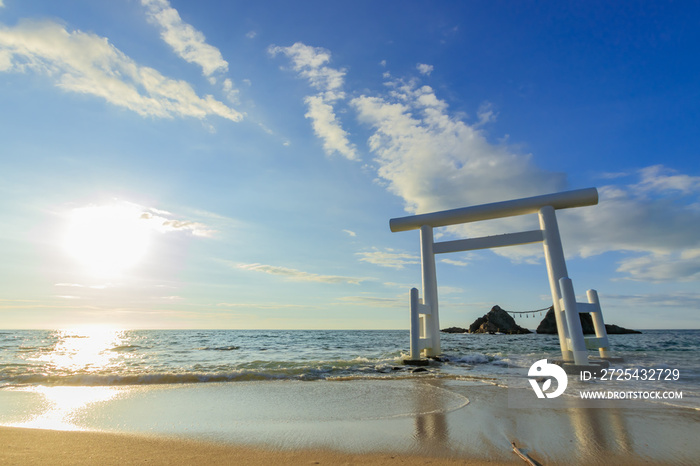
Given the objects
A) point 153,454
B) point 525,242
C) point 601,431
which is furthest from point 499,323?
point 153,454

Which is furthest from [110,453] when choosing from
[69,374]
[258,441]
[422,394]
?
[69,374]

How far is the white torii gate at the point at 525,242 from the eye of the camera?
6578mm

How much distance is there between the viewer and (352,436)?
2.75 m

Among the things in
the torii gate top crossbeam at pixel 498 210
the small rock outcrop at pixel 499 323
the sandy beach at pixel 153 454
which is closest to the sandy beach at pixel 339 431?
the sandy beach at pixel 153 454

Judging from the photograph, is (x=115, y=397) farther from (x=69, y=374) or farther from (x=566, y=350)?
(x=566, y=350)

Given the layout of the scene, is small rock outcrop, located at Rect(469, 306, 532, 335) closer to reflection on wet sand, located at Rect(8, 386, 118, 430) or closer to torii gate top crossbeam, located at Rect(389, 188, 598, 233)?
torii gate top crossbeam, located at Rect(389, 188, 598, 233)

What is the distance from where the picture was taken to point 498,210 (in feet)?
26.7

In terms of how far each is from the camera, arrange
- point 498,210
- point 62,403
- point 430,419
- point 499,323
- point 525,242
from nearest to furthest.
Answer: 1. point 430,419
2. point 62,403
3. point 525,242
4. point 498,210
5. point 499,323

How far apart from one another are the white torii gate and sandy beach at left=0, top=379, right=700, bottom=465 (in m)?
2.97

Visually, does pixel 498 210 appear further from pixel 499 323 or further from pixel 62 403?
pixel 499 323

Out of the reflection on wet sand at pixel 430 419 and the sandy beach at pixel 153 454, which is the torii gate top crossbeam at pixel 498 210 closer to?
the reflection on wet sand at pixel 430 419

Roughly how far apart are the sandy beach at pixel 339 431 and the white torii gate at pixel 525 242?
2972mm

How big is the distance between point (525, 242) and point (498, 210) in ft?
3.00

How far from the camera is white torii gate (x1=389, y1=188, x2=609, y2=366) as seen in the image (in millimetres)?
6578
